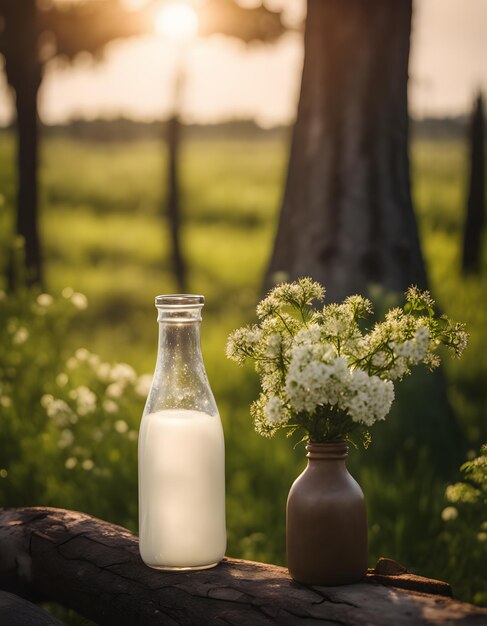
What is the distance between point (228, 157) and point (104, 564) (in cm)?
799

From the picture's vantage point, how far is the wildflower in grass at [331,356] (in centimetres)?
221

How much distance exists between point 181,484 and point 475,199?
6381mm

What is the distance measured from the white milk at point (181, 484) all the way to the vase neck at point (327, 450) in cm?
28

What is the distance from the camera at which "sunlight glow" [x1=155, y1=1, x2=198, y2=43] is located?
7898 mm

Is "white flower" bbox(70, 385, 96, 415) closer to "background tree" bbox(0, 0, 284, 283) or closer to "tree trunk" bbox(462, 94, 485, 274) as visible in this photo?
"background tree" bbox(0, 0, 284, 283)

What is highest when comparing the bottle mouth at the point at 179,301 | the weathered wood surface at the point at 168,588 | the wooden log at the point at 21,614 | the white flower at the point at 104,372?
the bottle mouth at the point at 179,301

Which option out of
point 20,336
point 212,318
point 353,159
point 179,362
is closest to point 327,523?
point 179,362

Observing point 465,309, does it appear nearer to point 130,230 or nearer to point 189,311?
point 130,230

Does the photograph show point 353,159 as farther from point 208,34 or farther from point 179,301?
point 179,301

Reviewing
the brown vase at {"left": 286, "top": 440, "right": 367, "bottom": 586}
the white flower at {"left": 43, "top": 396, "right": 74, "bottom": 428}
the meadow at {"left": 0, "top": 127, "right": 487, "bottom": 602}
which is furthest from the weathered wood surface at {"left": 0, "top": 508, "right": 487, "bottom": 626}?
A: the meadow at {"left": 0, "top": 127, "right": 487, "bottom": 602}

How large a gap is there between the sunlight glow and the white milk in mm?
6019

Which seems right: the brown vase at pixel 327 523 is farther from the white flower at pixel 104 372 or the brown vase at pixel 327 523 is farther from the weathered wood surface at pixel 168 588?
the white flower at pixel 104 372

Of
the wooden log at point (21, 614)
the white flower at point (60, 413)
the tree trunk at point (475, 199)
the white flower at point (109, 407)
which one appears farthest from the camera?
the tree trunk at point (475, 199)

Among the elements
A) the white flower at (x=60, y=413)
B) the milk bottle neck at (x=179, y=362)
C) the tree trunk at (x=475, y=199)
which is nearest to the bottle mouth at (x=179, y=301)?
the milk bottle neck at (x=179, y=362)
